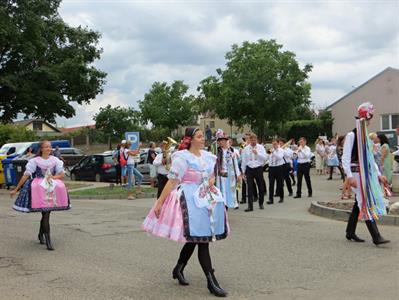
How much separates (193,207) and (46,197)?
3.74 meters

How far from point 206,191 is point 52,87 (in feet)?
78.1

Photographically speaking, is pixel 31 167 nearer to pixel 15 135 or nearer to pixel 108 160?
pixel 108 160

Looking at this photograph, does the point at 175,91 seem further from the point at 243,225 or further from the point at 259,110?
the point at 243,225

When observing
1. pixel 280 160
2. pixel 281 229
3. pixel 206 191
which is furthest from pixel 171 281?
pixel 280 160

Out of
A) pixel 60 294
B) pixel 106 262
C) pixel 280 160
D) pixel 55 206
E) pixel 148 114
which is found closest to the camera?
pixel 60 294

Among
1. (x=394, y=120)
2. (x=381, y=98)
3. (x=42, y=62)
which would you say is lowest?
(x=394, y=120)

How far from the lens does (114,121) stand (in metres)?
40.4

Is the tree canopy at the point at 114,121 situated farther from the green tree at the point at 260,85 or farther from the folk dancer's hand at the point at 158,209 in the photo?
the folk dancer's hand at the point at 158,209

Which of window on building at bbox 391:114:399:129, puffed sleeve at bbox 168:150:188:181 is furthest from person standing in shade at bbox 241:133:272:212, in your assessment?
window on building at bbox 391:114:399:129

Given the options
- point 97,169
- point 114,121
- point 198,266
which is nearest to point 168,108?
point 114,121

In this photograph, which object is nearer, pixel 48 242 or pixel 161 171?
pixel 48 242

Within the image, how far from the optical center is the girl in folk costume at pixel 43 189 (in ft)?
28.1

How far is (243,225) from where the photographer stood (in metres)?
10.8

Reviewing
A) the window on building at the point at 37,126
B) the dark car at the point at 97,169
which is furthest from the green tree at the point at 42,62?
the window on building at the point at 37,126
